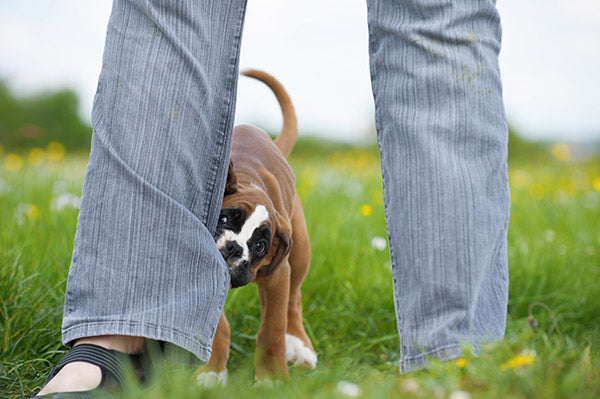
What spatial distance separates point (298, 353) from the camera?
2039 mm

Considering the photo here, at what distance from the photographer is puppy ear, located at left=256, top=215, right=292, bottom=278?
1.84 metres

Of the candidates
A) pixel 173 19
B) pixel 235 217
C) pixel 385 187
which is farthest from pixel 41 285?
pixel 385 187

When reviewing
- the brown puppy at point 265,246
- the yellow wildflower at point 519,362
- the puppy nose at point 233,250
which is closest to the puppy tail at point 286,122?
the brown puppy at point 265,246

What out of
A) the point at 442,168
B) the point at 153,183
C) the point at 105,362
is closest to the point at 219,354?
the point at 105,362

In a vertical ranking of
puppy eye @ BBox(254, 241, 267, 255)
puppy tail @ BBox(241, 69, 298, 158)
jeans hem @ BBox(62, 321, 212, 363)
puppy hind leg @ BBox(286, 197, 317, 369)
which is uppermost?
puppy tail @ BBox(241, 69, 298, 158)

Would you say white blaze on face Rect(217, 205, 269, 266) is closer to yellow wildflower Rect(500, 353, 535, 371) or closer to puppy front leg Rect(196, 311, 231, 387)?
puppy front leg Rect(196, 311, 231, 387)

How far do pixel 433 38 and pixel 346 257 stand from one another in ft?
4.88

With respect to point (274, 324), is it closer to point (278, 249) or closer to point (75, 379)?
point (278, 249)

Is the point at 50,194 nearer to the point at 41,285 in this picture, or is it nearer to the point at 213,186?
the point at 41,285

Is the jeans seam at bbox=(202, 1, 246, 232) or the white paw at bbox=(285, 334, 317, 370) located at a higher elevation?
the jeans seam at bbox=(202, 1, 246, 232)

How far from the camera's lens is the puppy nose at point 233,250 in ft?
5.51

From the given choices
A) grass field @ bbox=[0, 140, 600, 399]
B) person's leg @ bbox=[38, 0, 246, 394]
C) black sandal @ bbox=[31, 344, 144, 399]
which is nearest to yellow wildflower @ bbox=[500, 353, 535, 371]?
grass field @ bbox=[0, 140, 600, 399]

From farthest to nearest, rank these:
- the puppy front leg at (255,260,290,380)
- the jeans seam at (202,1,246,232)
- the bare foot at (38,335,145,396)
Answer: the puppy front leg at (255,260,290,380)
the jeans seam at (202,1,246,232)
the bare foot at (38,335,145,396)

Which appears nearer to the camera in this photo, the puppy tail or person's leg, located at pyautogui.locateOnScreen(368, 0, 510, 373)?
person's leg, located at pyautogui.locateOnScreen(368, 0, 510, 373)
